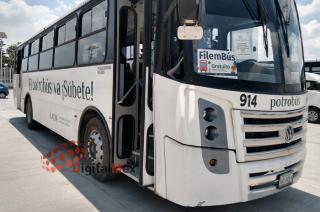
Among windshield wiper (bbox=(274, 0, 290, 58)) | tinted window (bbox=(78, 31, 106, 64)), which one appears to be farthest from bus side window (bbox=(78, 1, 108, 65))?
windshield wiper (bbox=(274, 0, 290, 58))

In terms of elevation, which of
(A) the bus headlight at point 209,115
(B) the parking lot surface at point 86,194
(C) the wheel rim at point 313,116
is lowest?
(B) the parking lot surface at point 86,194

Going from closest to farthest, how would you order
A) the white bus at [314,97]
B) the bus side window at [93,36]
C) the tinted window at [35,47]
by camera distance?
1. the bus side window at [93,36]
2. the tinted window at [35,47]
3. the white bus at [314,97]

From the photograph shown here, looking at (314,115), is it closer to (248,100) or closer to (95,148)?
(95,148)

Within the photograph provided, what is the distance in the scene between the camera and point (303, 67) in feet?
13.2

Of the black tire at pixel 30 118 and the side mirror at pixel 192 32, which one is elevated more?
the side mirror at pixel 192 32

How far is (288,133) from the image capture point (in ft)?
11.4

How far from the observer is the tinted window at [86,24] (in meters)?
5.00

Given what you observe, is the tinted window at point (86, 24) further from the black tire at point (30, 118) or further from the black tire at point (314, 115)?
the black tire at point (314, 115)

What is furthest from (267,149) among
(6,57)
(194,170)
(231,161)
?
(6,57)

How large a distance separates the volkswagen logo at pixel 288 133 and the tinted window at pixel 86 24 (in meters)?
3.27

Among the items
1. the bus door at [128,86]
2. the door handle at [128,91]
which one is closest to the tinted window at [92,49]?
the bus door at [128,86]

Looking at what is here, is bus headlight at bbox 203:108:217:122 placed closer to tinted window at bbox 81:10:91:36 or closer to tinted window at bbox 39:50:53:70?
tinted window at bbox 81:10:91:36

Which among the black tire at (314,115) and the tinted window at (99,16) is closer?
the tinted window at (99,16)

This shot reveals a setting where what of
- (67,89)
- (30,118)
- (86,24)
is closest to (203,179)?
(86,24)
